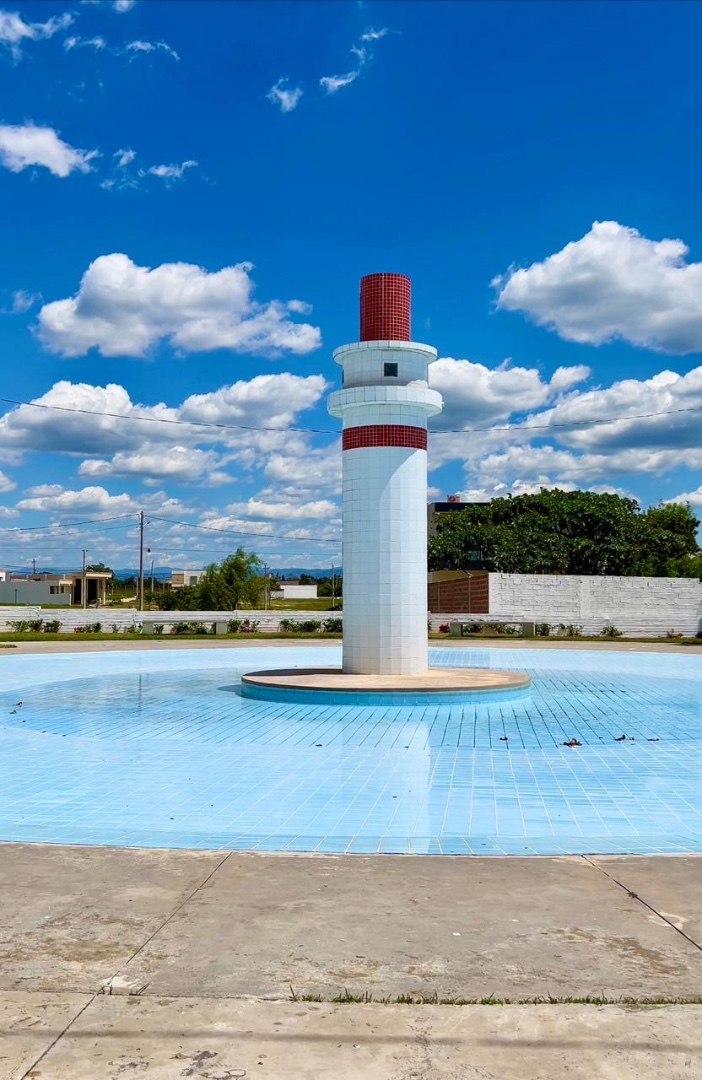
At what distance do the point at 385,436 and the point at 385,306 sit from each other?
234 cm

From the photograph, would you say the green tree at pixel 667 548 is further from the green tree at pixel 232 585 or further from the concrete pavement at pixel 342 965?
the concrete pavement at pixel 342 965

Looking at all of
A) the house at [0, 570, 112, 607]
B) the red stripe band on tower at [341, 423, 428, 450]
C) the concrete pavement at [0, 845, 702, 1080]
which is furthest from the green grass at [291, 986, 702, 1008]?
the house at [0, 570, 112, 607]

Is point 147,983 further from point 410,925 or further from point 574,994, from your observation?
point 574,994

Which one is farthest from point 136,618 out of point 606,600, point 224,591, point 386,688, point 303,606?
point 303,606

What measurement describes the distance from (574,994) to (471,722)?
31.9 ft

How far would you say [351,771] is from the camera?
10.0 meters

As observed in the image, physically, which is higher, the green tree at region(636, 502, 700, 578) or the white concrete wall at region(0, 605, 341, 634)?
the green tree at region(636, 502, 700, 578)

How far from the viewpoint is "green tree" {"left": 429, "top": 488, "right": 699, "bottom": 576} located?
53906 millimetres

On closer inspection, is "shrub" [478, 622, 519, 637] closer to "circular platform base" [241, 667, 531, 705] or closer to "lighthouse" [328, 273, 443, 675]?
"circular platform base" [241, 667, 531, 705]

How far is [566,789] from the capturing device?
8.99 metres

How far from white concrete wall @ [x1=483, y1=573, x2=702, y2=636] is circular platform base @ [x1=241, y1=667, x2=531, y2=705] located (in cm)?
2416

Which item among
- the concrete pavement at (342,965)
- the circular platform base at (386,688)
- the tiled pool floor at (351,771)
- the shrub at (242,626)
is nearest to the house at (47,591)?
the shrub at (242,626)

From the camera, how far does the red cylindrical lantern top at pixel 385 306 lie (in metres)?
16.8

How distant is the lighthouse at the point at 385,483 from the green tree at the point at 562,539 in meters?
36.9
